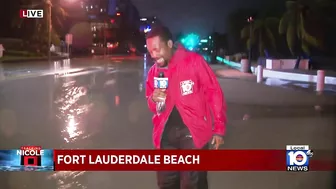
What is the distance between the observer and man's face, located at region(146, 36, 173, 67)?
2.82 metres

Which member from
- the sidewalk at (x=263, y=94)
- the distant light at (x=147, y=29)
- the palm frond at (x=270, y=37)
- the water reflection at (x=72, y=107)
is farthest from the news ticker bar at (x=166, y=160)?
the palm frond at (x=270, y=37)

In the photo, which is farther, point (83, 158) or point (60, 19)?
point (60, 19)

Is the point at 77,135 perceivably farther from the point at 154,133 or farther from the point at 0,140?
the point at 154,133

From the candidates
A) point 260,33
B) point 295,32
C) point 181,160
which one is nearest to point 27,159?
point 181,160

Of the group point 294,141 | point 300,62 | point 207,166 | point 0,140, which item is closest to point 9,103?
point 0,140

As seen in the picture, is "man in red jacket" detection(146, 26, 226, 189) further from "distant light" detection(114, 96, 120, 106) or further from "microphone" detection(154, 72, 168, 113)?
"distant light" detection(114, 96, 120, 106)

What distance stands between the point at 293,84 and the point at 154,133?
6.37 feet

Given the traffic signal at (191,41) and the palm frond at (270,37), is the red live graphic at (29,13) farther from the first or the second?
the palm frond at (270,37)

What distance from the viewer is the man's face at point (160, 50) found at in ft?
9.26

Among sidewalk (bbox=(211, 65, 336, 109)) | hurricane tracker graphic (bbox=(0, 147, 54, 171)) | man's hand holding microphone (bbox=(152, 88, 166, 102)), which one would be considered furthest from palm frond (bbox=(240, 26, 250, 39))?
hurricane tracker graphic (bbox=(0, 147, 54, 171))

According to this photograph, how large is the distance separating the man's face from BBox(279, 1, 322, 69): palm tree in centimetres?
98

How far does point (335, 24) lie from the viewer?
10.7ft

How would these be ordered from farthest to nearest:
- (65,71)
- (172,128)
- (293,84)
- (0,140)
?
Answer: (293,84)
(65,71)
(0,140)
(172,128)

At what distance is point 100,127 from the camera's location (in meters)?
3.73
